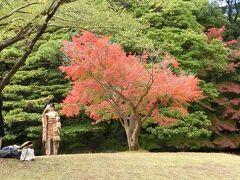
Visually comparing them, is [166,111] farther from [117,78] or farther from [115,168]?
[115,168]

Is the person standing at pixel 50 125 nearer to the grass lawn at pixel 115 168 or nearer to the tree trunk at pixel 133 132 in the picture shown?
the grass lawn at pixel 115 168

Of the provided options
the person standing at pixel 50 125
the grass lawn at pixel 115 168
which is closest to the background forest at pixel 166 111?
the person standing at pixel 50 125

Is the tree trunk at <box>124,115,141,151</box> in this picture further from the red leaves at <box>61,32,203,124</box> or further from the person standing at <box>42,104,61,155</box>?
the person standing at <box>42,104,61,155</box>

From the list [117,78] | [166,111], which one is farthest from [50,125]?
[166,111]

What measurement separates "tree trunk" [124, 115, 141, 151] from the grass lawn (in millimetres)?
3582

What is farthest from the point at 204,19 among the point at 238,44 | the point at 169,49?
the point at 169,49

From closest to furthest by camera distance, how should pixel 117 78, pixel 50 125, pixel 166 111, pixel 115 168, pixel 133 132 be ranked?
pixel 115 168, pixel 50 125, pixel 117 78, pixel 133 132, pixel 166 111

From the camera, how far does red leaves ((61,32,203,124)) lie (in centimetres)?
→ 1480

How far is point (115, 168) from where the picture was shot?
10.1m

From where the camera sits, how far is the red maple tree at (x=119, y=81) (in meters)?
14.8

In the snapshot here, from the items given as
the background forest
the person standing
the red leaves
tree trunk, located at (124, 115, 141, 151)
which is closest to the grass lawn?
the person standing

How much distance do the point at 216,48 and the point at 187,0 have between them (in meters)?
3.30

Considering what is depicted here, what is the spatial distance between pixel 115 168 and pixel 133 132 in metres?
6.01

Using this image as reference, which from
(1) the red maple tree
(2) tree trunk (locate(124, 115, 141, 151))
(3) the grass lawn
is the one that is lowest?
(3) the grass lawn
